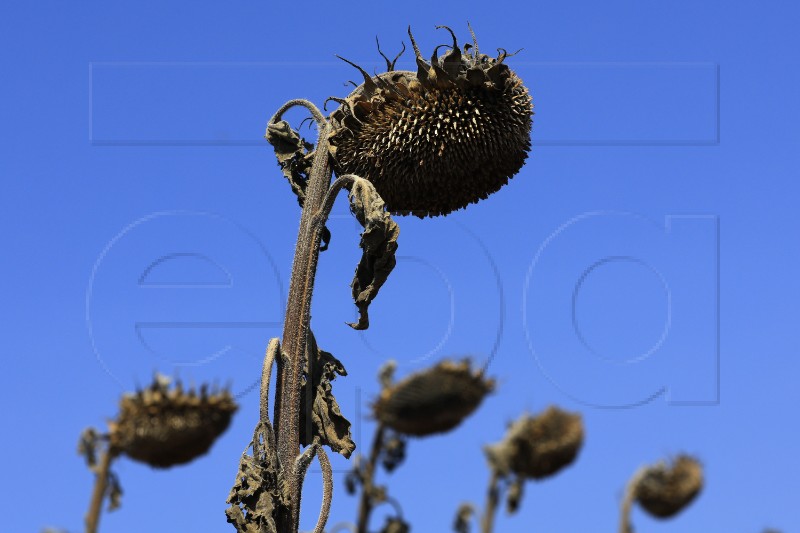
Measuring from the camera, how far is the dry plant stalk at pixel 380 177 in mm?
4688

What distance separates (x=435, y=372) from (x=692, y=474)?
220 inches

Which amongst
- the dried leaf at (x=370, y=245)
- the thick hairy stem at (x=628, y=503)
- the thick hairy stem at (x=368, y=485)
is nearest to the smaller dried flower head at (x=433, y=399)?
the thick hairy stem at (x=368, y=485)

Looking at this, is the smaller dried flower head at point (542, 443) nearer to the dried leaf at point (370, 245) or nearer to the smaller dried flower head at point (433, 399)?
the smaller dried flower head at point (433, 399)

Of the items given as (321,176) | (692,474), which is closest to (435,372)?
→ (692,474)

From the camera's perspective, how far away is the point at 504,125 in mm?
4898

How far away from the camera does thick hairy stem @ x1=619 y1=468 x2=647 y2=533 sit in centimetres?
1441

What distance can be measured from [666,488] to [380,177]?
12586mm

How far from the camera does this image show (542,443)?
15.1 metres

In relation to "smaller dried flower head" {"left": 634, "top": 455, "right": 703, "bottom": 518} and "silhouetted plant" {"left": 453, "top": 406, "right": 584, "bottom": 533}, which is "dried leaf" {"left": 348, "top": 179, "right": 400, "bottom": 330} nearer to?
"silhouetted plant" {"left": 453, "top": 406, "right": 584, "bottom": 533}

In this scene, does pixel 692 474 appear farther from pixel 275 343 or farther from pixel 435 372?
pixel 275 343

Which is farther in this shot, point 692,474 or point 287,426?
point 692,474

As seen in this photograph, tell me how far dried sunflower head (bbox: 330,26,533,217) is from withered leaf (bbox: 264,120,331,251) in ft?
0.99

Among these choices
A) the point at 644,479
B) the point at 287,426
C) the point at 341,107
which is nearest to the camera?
the point at 287,426

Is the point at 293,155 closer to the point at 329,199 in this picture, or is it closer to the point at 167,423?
the point at 329,199
